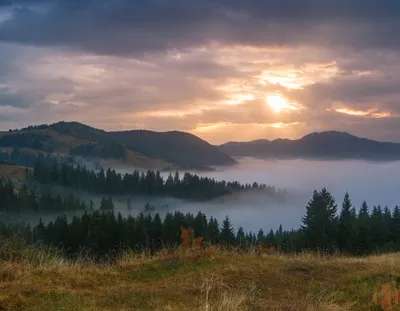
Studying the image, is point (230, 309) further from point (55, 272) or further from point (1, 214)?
point (1, 214)

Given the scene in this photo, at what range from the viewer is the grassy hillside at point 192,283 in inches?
328

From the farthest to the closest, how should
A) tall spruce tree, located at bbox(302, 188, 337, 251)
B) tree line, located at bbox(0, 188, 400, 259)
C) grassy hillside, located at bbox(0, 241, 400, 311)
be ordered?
1. tall spruce tree, located at bbox(302, 188, 337, 251)
2. tree line, located at bbox(0, 188, 400, 259)
3. grassy hillside, located at bbox(0, 241, 400, 311)

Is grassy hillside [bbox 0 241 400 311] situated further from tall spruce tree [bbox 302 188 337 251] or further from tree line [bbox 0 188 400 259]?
tall spruce tree [bbox 302 188 337 251]

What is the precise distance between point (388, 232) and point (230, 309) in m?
67.0

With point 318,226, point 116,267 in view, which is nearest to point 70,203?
point 318,226

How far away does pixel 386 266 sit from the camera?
13.1 metres

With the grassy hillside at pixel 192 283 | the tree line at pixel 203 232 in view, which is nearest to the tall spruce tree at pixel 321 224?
the tree line at pixel 203 232

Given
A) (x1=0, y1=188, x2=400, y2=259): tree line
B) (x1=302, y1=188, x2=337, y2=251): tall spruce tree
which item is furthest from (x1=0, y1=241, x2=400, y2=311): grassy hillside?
(x1=302, y1=188, x2=337, y2=251): tall spruce tree

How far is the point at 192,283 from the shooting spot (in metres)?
10.4

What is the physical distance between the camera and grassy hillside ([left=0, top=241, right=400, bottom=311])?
27.3 feet

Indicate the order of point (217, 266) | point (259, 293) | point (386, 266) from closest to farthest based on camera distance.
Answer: point (259, 293), point (217, 266), point (386, 266)

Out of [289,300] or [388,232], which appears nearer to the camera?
[289,300]

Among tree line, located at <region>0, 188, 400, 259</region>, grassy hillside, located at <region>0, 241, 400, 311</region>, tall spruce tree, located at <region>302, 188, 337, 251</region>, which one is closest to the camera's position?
grassy hillside, located at <region>0, 241, 400, 311</region>

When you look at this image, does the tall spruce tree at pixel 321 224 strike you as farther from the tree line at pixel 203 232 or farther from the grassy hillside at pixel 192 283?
the grassy hillside at pixel 192 283
